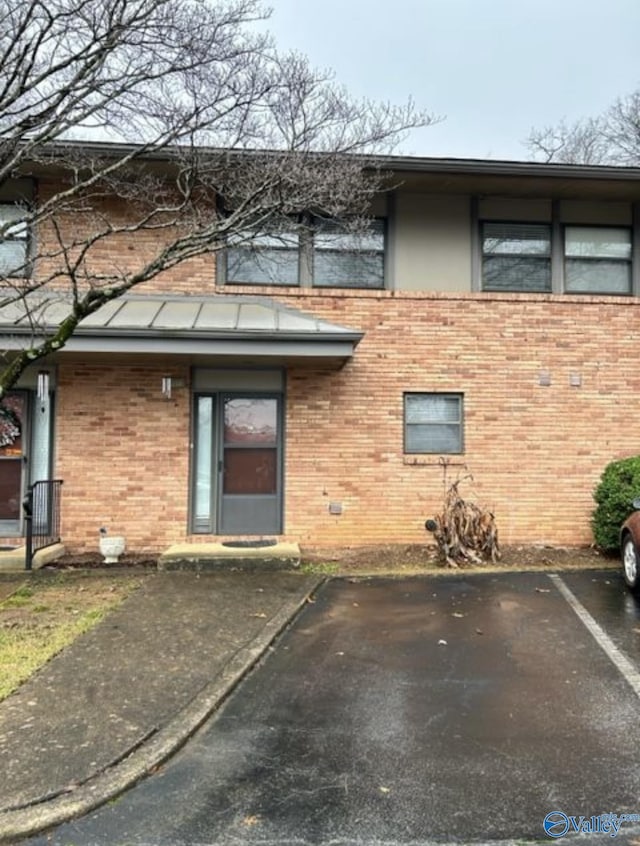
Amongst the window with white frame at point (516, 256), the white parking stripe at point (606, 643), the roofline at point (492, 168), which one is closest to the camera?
the white parking stripe at point (606, 643)

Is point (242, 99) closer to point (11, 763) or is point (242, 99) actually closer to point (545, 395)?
point (545, 395)

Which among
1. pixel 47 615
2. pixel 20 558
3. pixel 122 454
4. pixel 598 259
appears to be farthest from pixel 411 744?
pixel 598 259

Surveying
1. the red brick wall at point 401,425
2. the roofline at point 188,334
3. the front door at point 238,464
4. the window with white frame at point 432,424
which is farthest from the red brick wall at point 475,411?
the roofline at point 188,334

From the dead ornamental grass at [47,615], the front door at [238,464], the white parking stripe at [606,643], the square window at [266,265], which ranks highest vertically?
the square window at [266,265]

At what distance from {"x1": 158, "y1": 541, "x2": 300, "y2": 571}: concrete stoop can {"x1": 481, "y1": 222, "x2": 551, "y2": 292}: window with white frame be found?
557cm

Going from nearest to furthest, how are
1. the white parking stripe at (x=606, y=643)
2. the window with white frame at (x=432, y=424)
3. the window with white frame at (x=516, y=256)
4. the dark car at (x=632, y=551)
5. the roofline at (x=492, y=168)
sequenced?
A: the white parking stripe at (x=606, y=643)
the dark car at (x=632, y=551)
the roofline at (x=492, y=168)
the window with white frame at (x=432, y=424)
the window with white frame at (x=516, y=256)

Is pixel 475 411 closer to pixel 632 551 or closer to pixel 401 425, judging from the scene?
pixel 401 425

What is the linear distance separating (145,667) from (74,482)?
5.46 meters

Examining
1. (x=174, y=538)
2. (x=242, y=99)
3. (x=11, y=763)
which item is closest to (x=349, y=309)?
(x=242, y=99)

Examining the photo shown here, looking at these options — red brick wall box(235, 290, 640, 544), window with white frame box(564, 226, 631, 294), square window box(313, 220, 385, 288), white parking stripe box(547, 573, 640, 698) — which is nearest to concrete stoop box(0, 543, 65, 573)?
red brick wall box(235, 290, 640, 544)

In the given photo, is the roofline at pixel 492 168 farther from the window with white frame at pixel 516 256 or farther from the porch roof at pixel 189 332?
the porch roof at pixel 189 332

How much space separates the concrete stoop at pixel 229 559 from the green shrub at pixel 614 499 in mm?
4708

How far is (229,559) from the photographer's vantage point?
334 inches

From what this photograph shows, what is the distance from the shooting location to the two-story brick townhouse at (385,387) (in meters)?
9.66
